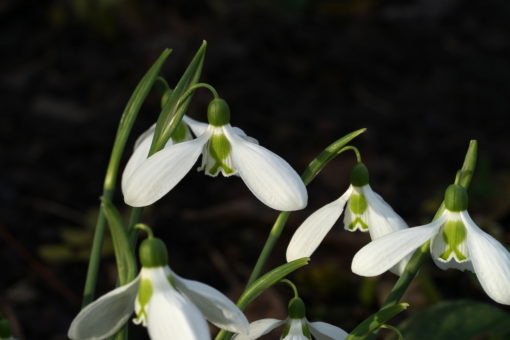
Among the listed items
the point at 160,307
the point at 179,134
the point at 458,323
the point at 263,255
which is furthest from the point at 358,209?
the point at 458,323

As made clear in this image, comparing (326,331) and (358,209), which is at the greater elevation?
(358,209)

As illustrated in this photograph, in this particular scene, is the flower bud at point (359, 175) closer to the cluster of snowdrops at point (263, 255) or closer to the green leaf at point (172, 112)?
the cluster of snowdrops at point (263, 255)

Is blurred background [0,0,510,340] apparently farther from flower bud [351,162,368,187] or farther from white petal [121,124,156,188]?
white petal [121,124,156,188]

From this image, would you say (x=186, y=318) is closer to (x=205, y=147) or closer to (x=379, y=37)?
(x=205, y=147)

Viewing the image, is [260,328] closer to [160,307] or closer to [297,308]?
[297,308]

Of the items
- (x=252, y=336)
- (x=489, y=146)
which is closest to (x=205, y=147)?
(x=252, y=336)

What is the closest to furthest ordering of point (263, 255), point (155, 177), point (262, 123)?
point (155, 177) < point (263, 255) < point (262, 123)
